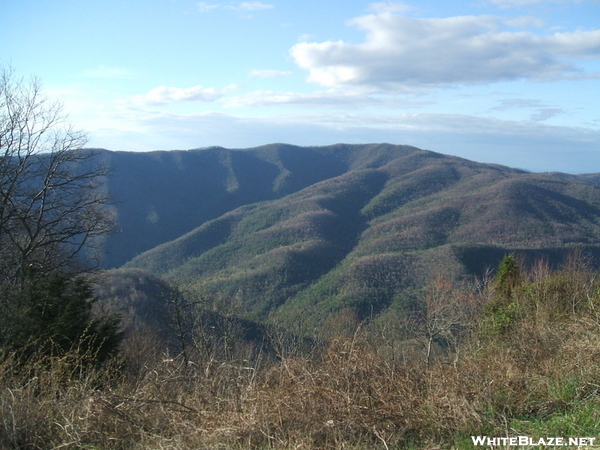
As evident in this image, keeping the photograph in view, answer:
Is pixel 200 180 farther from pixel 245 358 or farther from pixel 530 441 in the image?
pixel 530 441

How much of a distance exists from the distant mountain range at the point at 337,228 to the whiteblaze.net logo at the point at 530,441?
697 inches

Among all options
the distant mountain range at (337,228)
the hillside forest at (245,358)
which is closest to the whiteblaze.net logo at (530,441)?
the hillside forest at (245,358)

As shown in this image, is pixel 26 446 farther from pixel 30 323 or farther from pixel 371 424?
pixel 30 323

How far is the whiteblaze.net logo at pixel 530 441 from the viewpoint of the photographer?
12.4ft

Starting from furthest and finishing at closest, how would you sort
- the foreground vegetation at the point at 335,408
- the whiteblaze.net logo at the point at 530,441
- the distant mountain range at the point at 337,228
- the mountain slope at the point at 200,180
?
the mountain slope at the point at 200,180, the distant mountain range at the point at 337,228, the foreground vegetation at the point at 335,408, the whiteblaze.net logo at the point at 530,441

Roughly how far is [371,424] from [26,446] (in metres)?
3.35

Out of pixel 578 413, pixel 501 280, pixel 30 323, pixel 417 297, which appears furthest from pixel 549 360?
pixel 417 297

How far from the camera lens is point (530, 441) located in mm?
3916

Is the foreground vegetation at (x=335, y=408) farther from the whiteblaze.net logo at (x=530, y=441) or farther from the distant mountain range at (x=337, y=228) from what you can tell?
the distant mountain range at (x=337, y=228)

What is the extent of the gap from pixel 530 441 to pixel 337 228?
82.4 m

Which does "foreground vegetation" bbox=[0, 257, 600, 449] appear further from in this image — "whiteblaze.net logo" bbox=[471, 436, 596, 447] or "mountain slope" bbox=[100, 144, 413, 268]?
"mountain slope" bbox=[100, 144, 413, 268]

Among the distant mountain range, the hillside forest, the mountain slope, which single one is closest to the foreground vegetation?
the hillside forest

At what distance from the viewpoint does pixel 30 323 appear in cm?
812

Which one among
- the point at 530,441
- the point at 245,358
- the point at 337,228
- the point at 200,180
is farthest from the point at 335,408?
the point at 200,180
